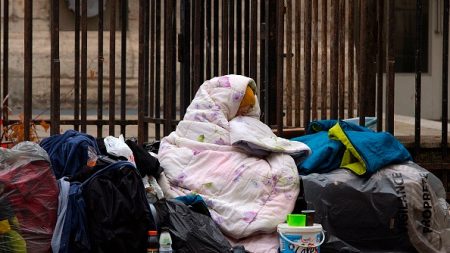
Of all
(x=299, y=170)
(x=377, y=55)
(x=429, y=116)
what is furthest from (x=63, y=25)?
(x=299, y=170)

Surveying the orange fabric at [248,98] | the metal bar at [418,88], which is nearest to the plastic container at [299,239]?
the orange fabric at [248,98]

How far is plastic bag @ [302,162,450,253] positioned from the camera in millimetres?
5824

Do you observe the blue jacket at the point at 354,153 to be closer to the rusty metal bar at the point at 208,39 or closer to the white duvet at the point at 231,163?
the white duvet at the point at 231,163

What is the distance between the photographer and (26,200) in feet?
16.5

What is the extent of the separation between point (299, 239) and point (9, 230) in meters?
1.54

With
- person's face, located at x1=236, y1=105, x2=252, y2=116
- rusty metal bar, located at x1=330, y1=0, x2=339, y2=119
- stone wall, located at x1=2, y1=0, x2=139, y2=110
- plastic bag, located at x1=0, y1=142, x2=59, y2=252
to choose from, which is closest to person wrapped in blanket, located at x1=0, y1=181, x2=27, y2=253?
plastic bag, located at x1=0, y1=142, x2=59, y2=252

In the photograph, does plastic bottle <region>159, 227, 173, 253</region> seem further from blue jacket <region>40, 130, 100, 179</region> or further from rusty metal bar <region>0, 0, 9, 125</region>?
rusty metal bar <region>0, 0, 9, 125</region>

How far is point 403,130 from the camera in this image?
9.73 meters

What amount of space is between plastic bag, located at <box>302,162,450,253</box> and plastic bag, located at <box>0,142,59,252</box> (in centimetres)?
155

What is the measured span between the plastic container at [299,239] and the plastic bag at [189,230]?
30 centimetres

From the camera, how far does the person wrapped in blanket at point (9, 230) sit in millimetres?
4902

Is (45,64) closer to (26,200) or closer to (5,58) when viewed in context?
(5,58)

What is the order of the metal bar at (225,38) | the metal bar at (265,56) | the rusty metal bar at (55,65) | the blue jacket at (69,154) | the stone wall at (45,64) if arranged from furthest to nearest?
the stone wall at (45,64)
the metal bar at (265,56)
the metal bar at (225,38)
the rusty metal bar at (55,65)
the blue jacket at (69,154)

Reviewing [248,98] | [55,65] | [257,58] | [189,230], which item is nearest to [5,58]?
[55,65]
